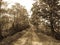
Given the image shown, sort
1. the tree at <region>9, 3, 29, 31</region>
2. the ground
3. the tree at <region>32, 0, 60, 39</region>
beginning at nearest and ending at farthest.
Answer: the ground, the tree at <region>32, 0, 60, 39</region>, the tree at <region>9, 3, 29, 31</region>

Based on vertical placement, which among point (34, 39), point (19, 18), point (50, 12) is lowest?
point (34, 39)

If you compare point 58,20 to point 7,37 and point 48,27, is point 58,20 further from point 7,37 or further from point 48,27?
point 7,37

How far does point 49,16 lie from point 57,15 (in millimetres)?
1200

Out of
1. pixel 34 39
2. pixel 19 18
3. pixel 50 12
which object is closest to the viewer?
pixel 34 39

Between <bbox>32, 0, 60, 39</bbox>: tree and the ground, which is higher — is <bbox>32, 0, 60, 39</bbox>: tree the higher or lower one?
the higher one

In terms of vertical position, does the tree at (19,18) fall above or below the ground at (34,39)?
above

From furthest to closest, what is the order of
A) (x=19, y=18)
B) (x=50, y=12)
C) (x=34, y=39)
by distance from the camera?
(x=19, y=18)
(x=50, y=12)
(x=34, y=39)

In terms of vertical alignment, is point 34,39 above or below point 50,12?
below

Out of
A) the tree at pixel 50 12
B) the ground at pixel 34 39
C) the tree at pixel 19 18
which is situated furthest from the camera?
the tree at pixel 19 18

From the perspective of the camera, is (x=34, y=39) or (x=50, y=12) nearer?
(x=34, y=39)

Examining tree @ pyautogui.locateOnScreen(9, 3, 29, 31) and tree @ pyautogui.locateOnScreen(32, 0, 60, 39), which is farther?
tree @ pyautogui.locateOnScreen(9, 3, 29, 31)

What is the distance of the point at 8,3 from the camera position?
27531mm

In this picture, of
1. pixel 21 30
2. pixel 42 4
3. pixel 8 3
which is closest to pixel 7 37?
pixel 21 30

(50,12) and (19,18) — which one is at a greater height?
(50,12)
